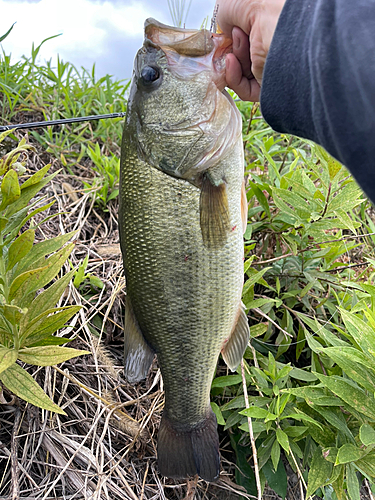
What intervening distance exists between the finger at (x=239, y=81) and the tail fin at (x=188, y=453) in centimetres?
147

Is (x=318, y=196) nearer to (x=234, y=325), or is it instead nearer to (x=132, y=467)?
(x=234, y=325)

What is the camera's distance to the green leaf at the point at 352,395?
152 centimetres

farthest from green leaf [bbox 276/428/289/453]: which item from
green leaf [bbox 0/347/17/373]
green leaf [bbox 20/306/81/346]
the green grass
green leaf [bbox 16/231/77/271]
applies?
green leaf [bbox 16/231/77/271]

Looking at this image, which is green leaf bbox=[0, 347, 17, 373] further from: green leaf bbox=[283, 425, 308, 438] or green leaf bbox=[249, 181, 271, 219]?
green leaf bbox=[249, 181, 271, 219]

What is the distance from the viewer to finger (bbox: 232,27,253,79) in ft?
5.01

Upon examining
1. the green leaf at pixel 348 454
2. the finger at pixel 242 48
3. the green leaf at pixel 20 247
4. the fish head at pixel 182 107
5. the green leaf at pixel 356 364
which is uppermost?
the finger at pixel 242 48

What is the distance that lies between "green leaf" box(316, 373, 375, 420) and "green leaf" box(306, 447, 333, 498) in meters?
0.31

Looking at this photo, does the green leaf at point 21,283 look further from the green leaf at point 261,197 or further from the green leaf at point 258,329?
the green leaf at point 261,197

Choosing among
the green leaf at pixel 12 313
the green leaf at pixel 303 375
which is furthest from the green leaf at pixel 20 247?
the green leaf at pixel 303 375

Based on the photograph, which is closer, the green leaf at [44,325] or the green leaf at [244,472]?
the green leaf at [44,325]

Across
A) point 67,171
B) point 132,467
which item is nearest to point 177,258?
point 132,467

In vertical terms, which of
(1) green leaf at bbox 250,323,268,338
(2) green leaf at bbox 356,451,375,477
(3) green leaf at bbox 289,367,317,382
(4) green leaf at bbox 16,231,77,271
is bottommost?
(2) green leaf at bbox 356,451,375,477

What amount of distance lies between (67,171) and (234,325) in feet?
7.82

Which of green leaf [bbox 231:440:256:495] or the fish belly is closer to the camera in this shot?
the fish belly
